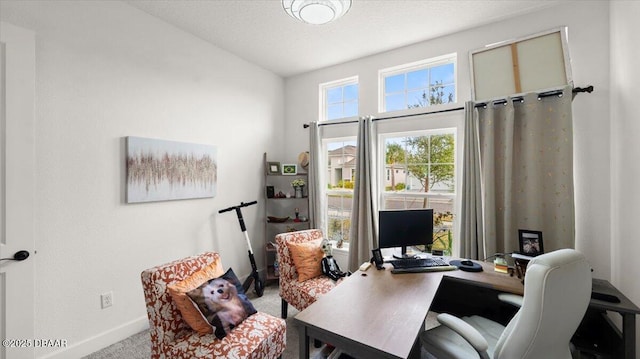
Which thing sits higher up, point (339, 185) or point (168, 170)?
point (168, 170)

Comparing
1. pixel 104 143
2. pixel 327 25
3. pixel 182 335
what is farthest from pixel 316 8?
pixel 182 335

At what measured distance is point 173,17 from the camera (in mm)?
2609

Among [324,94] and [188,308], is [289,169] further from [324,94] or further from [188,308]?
[188,308]

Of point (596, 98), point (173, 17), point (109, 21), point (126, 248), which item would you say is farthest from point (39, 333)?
point (596, 98)

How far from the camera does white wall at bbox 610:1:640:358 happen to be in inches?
69.5

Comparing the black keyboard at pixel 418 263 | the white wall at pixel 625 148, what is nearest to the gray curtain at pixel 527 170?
the white wall at pixel 625 148

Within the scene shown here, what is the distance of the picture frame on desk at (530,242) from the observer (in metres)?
2.18

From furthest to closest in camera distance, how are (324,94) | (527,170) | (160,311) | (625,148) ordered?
(324,94)
(527,170)
(625,148)
(160,311)

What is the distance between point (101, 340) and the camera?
221 centimetres

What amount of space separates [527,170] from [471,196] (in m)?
0.50

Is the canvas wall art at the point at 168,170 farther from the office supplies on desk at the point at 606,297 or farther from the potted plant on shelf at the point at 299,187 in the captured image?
the office supplies on desk at the point at 606,297

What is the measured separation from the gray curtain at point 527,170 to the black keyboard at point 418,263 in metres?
0.67

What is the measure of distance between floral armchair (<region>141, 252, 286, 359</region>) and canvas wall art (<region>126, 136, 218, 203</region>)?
1066mm

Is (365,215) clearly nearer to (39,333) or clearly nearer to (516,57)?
(516,57)
